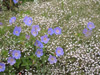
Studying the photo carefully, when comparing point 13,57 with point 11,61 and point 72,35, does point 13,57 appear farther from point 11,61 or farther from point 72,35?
point 72,35

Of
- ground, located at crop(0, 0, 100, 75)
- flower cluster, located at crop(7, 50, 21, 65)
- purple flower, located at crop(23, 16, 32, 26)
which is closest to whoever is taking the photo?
flower cluster, located at crop(7, 50, 21, 65)

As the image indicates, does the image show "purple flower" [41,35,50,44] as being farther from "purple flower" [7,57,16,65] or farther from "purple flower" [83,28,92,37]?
"purple flower" [83,28,92,37]

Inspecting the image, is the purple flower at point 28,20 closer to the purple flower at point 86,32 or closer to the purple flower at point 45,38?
the purple flower at point 45,38

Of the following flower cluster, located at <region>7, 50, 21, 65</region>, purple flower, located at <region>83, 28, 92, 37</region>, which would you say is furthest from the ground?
flower cluster, located at <region>7, 50, 21, 65</region>

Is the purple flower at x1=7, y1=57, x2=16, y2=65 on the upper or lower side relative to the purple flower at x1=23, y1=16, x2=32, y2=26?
lower

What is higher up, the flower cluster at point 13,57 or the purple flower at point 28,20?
the purple flower at point 28,20

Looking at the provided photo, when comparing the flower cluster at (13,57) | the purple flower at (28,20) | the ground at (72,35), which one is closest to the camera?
the flower cluster at (13,57)

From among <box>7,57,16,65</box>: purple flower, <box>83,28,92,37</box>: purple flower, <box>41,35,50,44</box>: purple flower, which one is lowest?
<box>7,57,16,65</box>: purple flower

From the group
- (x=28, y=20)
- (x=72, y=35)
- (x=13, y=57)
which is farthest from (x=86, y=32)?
(x=13, y=57)

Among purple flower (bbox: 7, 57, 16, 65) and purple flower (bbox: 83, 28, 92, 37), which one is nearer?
purple flower (bbox: 7, 57, 16, 65)

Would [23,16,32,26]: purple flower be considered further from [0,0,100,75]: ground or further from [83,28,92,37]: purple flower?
[83,28,92,37]: purple flower

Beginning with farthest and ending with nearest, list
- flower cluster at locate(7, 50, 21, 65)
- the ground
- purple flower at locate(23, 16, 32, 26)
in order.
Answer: the ground
purple flower at locate(23, 16, 32, 26)
flower cluster at locate(7, 50, 21, 65)

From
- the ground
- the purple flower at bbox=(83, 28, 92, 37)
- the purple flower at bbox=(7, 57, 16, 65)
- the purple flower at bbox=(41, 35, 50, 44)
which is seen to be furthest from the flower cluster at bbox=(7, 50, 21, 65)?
the purple flower at bbox=(83, 28, 92, 37)

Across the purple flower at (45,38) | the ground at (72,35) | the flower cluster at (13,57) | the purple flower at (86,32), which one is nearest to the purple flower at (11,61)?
the flower cluster at (13,57)
